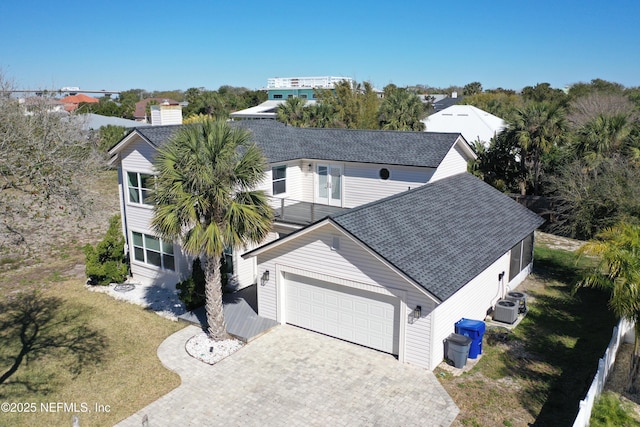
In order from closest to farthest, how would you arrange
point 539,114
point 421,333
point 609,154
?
point 421,333
point 609,154
point 539,114

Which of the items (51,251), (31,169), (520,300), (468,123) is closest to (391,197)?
(520,300)

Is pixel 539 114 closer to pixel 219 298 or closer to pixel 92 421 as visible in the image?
pixel 219 298

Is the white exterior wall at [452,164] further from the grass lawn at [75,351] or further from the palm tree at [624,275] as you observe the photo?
the grass lawn at [75,351]

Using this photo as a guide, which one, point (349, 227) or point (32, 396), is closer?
point (32, 396)

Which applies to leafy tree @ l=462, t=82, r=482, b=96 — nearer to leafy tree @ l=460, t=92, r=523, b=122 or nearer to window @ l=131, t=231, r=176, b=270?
leafy tree @ l=460, t=92, r=523, b=122

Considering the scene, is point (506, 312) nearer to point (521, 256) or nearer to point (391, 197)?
point (521, 256)

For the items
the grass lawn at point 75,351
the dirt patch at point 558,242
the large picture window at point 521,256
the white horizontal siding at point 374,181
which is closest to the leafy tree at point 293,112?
the white horizontal siding at point 374,181

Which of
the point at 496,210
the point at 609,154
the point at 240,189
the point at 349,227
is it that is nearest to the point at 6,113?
the point at 240,189

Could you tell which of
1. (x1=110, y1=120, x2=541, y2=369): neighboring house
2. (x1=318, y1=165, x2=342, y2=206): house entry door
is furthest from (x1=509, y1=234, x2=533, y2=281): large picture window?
(x1=318, y1=165, x2=342, y2=206): house entry door
